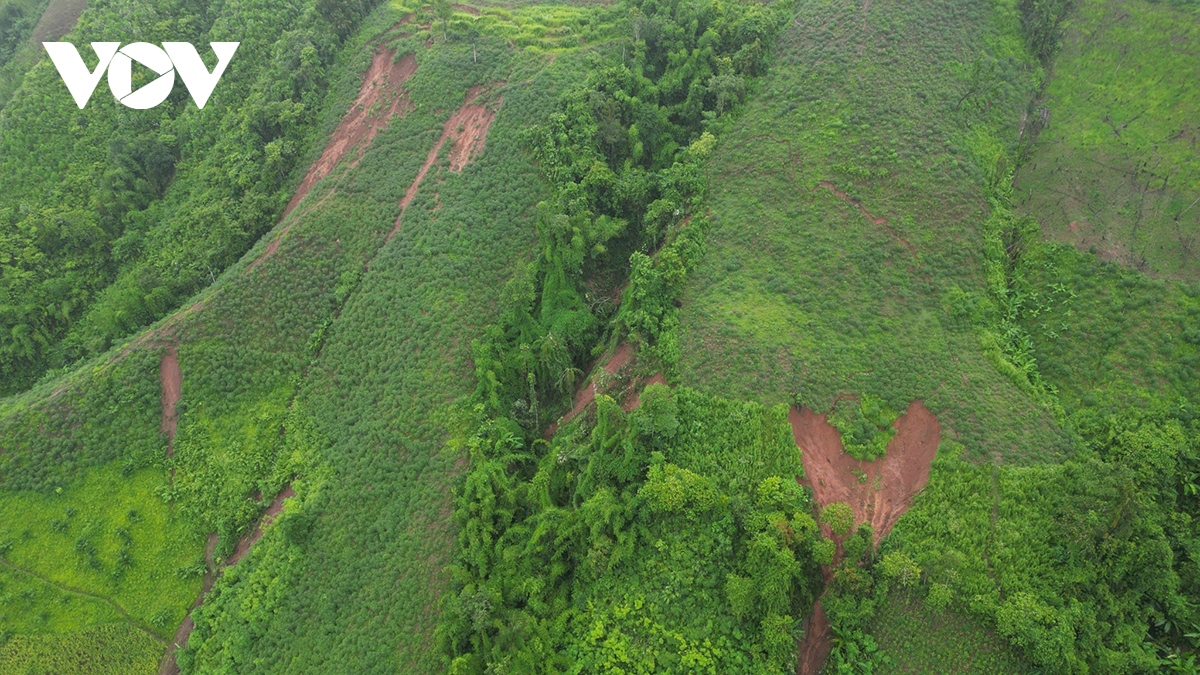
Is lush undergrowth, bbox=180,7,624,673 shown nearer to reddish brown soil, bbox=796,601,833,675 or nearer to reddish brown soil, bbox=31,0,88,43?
reddish brown soil, bbox=796,601,833,675

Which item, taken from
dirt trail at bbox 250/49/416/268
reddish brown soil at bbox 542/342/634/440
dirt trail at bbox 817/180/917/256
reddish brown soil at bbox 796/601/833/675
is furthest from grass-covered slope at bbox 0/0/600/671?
dirt trail at bbox 817/180/917/256

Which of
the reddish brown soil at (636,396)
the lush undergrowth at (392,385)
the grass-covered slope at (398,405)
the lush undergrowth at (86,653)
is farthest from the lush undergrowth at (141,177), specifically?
the reddish brown soil at (636,396)

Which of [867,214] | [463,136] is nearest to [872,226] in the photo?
[867,214]

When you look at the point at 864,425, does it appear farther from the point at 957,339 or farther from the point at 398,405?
the point at 398,405

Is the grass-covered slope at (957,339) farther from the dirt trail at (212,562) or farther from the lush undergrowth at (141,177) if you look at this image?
the lush undergrowth at (141,177)

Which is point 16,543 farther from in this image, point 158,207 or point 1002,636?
point 1002,636

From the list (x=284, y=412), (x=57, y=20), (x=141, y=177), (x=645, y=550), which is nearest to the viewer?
(x=645, y=550)

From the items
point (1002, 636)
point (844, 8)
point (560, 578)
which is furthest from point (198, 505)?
point (844, 8)
